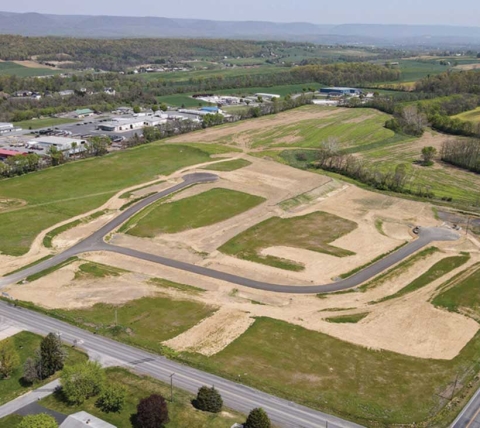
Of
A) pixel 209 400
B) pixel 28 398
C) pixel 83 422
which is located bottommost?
pixel 28 398

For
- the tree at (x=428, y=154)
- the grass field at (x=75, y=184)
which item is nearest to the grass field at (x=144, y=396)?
the grass field at (x=75, y=184)

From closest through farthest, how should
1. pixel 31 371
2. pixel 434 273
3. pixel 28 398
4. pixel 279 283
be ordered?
pixel 28 398
pixel 31 371
pixel 279 283
pixel 434 273

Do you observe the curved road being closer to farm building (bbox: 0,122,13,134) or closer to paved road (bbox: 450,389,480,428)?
paved road (bbox: 450,389,480,428)

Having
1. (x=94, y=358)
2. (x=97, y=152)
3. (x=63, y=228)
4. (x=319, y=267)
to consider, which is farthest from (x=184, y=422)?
(x=97, y=152)

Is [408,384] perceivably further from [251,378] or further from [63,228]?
[63,228]

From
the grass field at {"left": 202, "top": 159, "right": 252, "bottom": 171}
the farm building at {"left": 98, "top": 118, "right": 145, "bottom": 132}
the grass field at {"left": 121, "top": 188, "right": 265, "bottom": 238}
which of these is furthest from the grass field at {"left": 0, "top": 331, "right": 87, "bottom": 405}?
the farm building at {"left": 98, "top": 118, "right": 145, "bottom": 132}

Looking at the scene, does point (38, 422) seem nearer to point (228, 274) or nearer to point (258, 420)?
point (258, 420)

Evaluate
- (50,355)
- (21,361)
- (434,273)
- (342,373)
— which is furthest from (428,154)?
(21,361)
